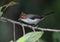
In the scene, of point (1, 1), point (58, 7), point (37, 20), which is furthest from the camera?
point (37, 20)

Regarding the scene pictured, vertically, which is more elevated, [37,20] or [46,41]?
[37,20]

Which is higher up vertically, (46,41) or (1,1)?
(1,1)

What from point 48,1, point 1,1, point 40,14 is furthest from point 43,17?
point 1,1

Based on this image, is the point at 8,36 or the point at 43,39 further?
the point at 8,36

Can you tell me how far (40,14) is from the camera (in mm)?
1089

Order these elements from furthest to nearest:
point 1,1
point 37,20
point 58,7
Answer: point 37,20 < point 1,1 < point 58,7

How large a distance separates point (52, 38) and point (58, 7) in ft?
0.57

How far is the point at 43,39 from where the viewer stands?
1.03 m

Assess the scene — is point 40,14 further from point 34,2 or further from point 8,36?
point 8,36

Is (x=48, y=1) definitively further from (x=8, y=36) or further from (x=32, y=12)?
(x=8, y=36)

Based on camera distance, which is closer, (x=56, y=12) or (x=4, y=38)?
(x=56, y=12)

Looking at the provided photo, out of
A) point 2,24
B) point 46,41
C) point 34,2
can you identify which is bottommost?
point 46,41

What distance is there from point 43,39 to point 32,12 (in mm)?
179

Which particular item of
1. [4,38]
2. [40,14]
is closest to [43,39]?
[40,14]
